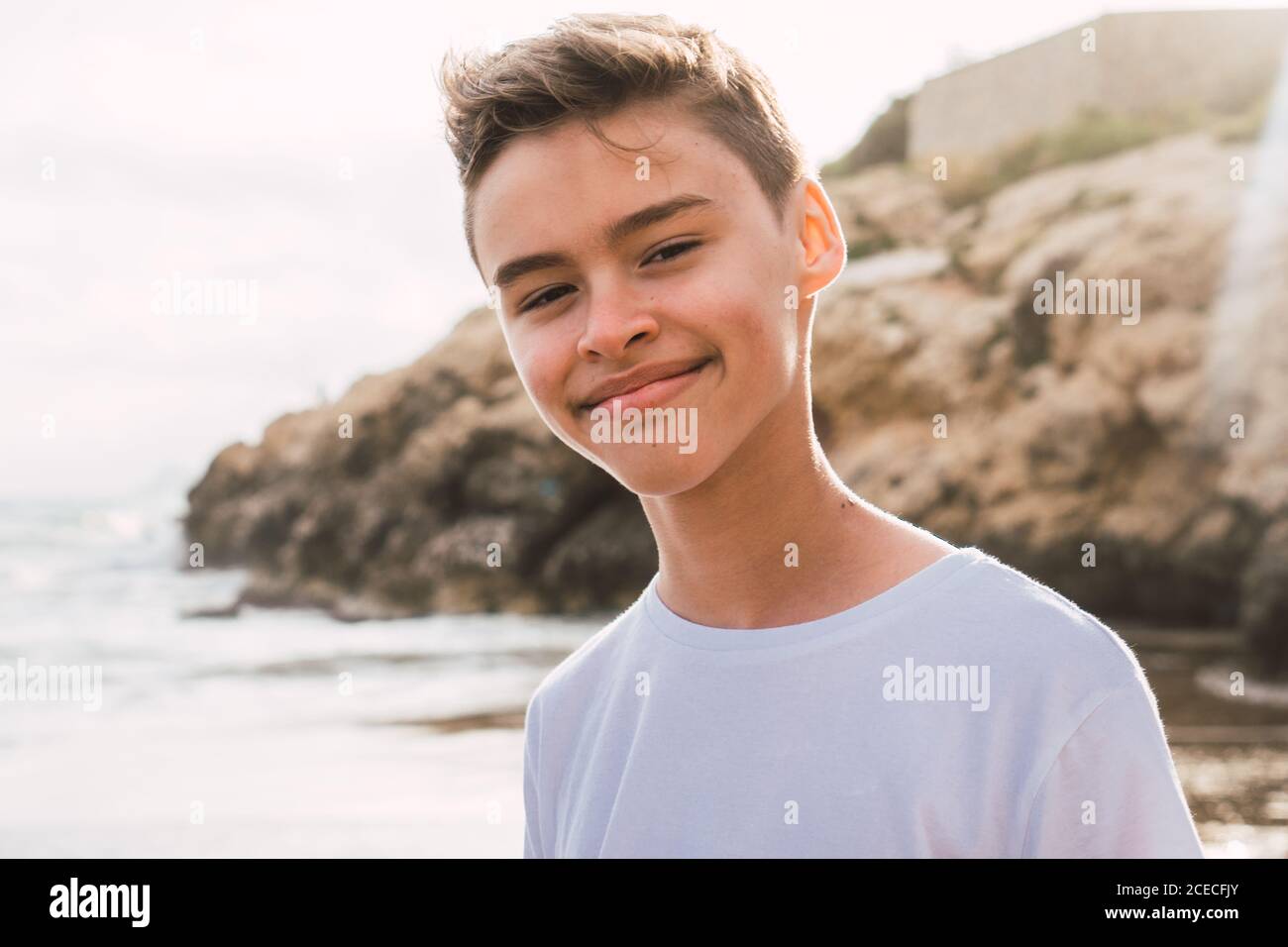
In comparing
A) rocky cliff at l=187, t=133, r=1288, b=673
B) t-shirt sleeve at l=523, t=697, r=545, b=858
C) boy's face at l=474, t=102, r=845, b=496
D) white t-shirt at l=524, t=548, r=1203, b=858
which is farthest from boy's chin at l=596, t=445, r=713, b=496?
rocky cliff at l=187, t=133, r=1288, b=673

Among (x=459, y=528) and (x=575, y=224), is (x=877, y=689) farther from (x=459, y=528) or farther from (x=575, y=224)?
(x=459, y=528)

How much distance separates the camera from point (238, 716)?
18.2 m

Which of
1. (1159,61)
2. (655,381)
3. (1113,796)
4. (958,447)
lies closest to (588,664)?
(655,381)

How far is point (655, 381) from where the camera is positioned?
4.57 feet

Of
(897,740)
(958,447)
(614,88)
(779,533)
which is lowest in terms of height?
(897,740)

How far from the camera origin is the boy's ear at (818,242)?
4.96ft

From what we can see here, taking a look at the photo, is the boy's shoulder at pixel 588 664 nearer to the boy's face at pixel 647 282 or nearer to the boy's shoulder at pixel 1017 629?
the boy's face at pixel 647 282

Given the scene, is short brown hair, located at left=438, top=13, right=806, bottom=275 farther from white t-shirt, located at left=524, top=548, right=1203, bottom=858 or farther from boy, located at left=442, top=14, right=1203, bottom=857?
white t-shirt, located at left=524, top=548, right=1203, bottom=858

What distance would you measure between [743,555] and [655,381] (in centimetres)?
27

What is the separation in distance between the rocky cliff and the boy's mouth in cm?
1343

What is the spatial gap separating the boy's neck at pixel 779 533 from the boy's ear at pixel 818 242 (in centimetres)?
16

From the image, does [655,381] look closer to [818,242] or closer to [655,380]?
[655,380]

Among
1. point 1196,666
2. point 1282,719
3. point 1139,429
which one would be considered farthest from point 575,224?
point 1139,429

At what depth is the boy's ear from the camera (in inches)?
59.5
